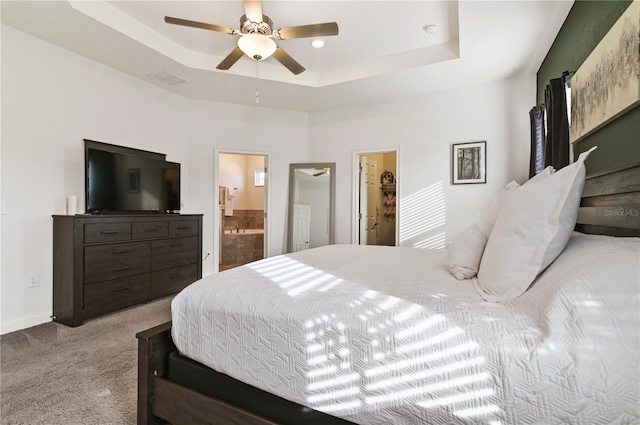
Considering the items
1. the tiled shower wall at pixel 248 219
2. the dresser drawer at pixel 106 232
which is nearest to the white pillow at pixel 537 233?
the dresser drawer at pixel 106 232

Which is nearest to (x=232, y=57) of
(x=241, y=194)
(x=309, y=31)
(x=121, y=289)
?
(x=309, y=31)

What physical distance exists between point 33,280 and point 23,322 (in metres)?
0.37

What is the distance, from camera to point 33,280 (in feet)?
9.41

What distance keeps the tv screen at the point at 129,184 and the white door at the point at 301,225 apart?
1883 millimetres

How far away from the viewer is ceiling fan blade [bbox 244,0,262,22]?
2379 millimetres

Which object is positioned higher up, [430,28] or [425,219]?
[430,28]

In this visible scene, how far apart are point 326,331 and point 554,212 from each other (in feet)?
2.86

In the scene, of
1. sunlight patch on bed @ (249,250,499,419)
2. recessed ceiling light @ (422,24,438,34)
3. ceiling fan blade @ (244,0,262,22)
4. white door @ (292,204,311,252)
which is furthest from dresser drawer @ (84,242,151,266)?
recessed ceiling light @ (422,24,438,34)

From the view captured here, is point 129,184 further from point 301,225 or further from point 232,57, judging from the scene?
point 301,225

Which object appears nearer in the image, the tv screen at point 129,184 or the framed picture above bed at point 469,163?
the tv screen at point 129,184

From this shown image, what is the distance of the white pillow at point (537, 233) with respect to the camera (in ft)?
3.38

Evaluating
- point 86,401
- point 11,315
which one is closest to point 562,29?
point 86,401

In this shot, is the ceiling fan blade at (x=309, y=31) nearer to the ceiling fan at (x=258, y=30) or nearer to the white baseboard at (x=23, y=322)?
the ceiling fan at (x=258, y=30)

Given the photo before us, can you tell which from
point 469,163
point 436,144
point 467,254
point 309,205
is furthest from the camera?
point 309,205
